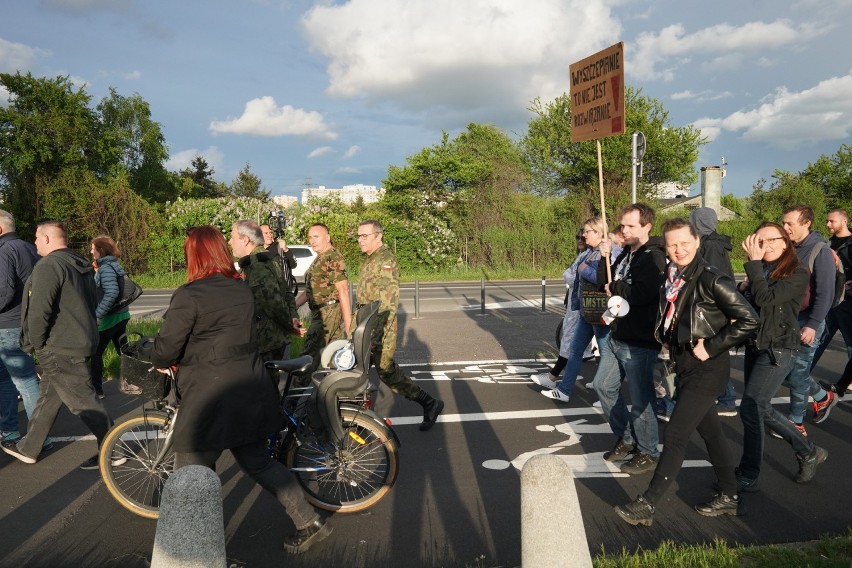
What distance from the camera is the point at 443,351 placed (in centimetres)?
991

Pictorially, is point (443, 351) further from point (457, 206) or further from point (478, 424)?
point (457, 206)

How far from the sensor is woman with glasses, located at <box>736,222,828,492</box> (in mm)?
4219

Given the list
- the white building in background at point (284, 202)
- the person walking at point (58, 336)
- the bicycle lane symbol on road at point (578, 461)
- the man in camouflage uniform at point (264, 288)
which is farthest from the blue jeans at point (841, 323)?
the white building in background at point (284, 202)

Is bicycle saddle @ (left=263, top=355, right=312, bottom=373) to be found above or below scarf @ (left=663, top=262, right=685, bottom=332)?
below

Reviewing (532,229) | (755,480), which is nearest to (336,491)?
(755,480)

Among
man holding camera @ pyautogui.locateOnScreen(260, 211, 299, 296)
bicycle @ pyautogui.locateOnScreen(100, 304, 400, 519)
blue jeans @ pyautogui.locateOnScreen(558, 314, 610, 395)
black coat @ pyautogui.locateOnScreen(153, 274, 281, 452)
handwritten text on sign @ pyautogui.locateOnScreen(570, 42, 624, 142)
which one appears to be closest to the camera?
black coat @ pyautogui.locateOnScreen(153, 274, 281, 452)

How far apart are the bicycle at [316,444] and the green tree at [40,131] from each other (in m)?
33.0

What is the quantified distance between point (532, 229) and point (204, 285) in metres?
28.4

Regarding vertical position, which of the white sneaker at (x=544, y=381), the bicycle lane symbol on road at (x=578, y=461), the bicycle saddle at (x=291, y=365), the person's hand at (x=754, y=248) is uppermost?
the person's hand at (x=754, y=248)

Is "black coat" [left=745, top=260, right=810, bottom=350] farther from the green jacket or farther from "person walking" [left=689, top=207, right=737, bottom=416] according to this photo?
the green jacket

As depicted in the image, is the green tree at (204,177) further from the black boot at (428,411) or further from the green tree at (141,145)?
the black boot at (428,411)

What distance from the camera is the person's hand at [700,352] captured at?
377 cm

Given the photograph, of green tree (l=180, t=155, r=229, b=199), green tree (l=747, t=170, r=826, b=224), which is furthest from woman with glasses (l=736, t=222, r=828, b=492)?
green tree (l=180, t=155, r=229, b=199)

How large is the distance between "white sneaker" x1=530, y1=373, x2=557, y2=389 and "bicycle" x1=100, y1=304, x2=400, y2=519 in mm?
3418
